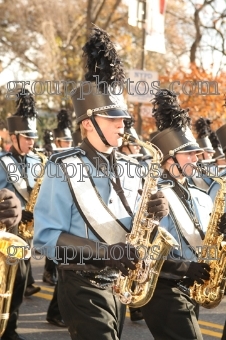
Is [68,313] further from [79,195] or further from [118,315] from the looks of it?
[79,195]

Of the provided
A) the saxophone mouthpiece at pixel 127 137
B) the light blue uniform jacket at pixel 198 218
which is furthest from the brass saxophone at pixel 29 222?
the saxophone mouthpiece at pixel 127 137

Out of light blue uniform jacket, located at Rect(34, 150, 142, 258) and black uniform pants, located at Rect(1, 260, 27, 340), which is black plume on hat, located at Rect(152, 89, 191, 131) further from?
black uniform pants, located at Rect(1, 260, 27, 340)

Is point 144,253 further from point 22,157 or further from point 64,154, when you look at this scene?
point 22,157

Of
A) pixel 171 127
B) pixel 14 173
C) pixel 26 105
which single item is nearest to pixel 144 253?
pixel 171 127

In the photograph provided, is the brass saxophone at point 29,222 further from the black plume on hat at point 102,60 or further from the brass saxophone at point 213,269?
the black plume on hat at point 102,60

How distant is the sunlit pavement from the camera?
6.79m

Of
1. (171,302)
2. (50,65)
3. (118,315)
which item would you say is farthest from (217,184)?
(50,65)

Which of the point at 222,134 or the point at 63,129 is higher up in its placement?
the point at 222,134

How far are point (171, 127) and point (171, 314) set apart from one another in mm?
1734

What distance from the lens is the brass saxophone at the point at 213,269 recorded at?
16.6 ft

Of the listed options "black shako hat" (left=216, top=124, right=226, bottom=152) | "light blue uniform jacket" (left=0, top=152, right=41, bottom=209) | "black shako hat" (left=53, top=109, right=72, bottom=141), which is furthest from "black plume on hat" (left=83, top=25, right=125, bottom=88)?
"black shako hat" (left=53, top=109, right=72, bottom=141)

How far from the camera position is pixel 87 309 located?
3.87m

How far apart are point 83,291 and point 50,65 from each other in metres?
21.4

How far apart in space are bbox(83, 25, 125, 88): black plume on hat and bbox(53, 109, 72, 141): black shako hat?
810 centimetres
